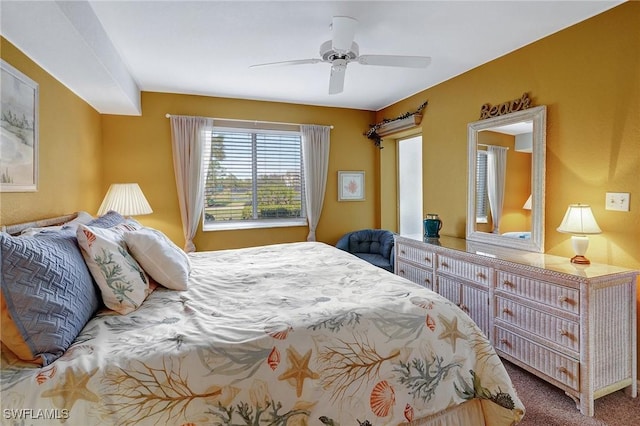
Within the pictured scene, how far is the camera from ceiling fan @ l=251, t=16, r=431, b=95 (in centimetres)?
204

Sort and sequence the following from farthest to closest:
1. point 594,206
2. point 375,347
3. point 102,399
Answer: point 594,206, point 375,347, point 102,399

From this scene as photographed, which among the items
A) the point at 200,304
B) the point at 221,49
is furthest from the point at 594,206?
the point at 221,49

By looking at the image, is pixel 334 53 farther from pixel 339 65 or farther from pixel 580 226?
pixel 580 226

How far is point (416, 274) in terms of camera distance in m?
3.17

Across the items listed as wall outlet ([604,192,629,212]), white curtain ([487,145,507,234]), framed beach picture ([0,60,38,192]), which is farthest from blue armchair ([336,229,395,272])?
framed beach picture ([0,60,38,192])

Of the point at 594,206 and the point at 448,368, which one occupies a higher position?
the point at 594,206

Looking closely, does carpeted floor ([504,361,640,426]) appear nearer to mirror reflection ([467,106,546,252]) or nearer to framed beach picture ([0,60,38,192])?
mirror reflection ([467,106,546,252])

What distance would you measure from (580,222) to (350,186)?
2846 mm

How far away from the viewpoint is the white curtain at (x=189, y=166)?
3.67m

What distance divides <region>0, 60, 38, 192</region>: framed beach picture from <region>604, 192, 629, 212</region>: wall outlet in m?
3.70

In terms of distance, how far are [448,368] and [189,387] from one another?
1.08 meters

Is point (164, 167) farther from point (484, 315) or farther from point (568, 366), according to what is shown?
point (568, 366)

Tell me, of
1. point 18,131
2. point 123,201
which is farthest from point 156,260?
point 123,201

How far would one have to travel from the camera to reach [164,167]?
3.71 m
